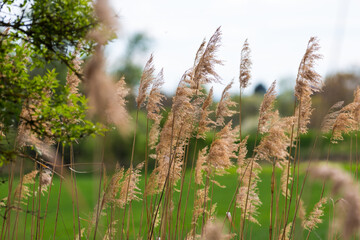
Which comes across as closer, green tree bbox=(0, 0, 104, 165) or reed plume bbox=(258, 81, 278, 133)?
green tree bbox=(0, 0, 104, 165)

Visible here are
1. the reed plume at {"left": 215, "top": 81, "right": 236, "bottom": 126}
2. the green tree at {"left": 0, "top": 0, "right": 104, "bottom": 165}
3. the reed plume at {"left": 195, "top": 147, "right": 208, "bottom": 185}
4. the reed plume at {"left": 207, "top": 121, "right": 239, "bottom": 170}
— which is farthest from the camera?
the reed plume at {"left": 195, "top": 147, "right": 208, "bottom": 185}

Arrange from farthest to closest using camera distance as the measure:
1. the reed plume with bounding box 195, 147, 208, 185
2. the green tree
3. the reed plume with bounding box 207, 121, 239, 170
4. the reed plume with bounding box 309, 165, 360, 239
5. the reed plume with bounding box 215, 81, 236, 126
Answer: the reed plume with bounding box 195, 147, 208, 185
the reed plume with bounding box 215, 81, 236, 126
the reed plume with bounding box 207, 121, 239, 170
the green tree
the reed plume with bounding box 309, 165, 360, 239

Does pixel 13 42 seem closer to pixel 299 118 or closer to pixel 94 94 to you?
pixel 94 94

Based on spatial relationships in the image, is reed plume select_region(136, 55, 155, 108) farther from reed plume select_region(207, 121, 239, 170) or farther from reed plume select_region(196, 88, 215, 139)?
reed plume select_region(207, 121, 239, 170)

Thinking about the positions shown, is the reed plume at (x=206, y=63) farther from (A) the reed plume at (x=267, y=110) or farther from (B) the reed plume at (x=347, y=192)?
(B) the reed plume at (x=347, y=192)

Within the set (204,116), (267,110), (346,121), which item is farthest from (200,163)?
(346,121)

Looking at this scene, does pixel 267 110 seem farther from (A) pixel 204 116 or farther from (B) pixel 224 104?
(A) pixel 204 116

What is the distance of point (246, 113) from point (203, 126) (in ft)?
83.2

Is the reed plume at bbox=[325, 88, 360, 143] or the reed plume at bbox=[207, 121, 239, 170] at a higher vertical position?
the reed plume at bbox=[325, 88, 360, 143]

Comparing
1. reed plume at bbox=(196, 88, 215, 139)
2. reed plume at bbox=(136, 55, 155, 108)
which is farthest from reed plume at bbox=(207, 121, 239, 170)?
reed plume at bbox=(136, 55, 155, 108)

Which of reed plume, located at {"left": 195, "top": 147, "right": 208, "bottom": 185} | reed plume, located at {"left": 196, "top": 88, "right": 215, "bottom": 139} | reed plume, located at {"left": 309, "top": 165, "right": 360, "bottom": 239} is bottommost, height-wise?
reed plume, located at {"left": 309, "top": 165, "right": 360, "bottom": 239}

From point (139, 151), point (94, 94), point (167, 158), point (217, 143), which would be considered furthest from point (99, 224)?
point (139, 151)

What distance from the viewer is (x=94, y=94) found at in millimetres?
1937

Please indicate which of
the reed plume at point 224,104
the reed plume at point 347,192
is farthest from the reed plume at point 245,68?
the reed plume at point 347,192
